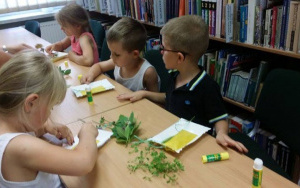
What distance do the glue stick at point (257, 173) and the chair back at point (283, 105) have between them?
61 cm

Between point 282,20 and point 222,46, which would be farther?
point 222,46

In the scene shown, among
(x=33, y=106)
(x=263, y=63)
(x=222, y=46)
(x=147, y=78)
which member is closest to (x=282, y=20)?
(x=263, y=63)

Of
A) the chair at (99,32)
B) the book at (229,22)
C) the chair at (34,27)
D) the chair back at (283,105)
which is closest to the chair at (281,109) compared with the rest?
the chair back at (283,105)

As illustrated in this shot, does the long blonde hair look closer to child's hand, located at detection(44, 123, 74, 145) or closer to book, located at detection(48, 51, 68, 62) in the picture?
child's hand, located at detection(44, 123, 74, 145)

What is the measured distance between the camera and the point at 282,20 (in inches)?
67.1

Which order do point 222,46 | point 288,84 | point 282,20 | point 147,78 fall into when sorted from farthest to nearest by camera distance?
point 222,46, point 147,78, point 282,20, point 288,84

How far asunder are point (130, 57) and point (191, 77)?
1.66ft

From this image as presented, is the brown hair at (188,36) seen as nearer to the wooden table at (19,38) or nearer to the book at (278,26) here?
the book at (278,26)

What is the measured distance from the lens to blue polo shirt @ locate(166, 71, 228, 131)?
4.66 ft

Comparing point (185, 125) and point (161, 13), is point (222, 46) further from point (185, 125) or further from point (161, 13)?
point (185, 125)

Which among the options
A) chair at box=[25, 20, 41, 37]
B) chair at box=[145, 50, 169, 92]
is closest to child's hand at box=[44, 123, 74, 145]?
chair at box=[145, 50, 169, 92]

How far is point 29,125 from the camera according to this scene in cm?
→ 97

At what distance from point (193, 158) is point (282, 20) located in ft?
3.76

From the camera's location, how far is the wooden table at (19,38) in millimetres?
2943
